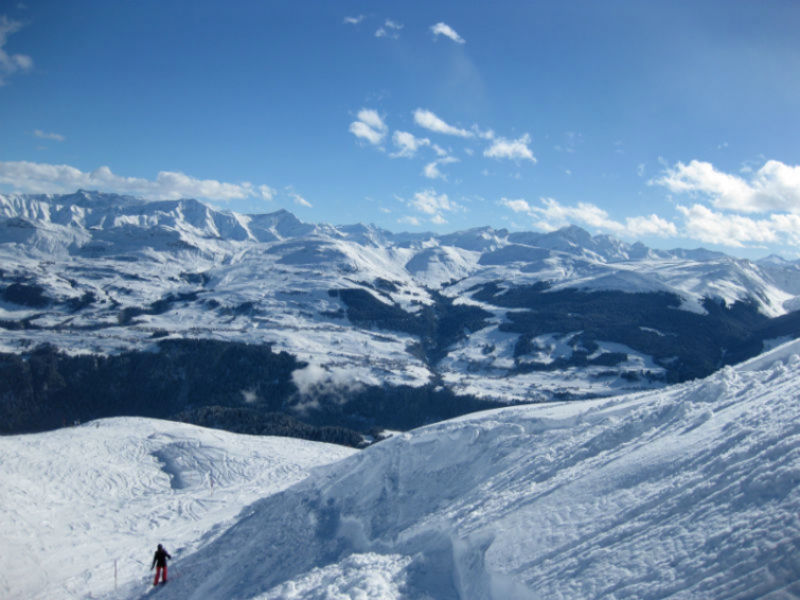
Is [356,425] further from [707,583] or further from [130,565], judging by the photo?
[707,583]

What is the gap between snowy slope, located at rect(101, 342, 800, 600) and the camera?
13.5 meters

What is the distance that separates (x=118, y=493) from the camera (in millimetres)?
42438

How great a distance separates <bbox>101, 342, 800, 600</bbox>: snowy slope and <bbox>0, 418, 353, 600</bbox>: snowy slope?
14.3 ft

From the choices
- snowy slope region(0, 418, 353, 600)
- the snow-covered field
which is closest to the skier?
the snow-covered field

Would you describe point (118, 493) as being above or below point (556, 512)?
below

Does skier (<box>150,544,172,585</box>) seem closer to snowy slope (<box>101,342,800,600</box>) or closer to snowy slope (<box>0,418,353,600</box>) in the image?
snowy slope (<box>101,342,800,600</box>)

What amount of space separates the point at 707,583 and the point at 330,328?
186 meters

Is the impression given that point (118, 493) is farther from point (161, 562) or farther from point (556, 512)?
point (556, 512)

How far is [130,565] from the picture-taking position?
3045 cm

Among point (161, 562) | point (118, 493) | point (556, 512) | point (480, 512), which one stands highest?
point (556, 512)

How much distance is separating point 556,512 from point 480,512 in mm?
4124

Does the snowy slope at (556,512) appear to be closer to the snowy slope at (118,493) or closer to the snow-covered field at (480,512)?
the snow-covered field at (480,512)

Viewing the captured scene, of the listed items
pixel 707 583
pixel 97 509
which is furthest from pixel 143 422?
pixel 707 583

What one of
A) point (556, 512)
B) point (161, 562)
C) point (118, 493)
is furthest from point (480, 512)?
point (118, 493)
